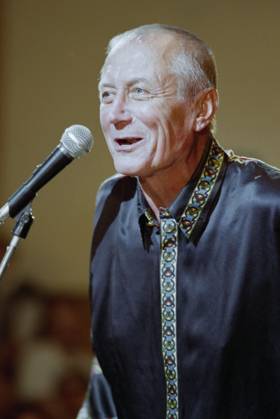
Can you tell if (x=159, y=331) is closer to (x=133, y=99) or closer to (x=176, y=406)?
(x=176, y=406)

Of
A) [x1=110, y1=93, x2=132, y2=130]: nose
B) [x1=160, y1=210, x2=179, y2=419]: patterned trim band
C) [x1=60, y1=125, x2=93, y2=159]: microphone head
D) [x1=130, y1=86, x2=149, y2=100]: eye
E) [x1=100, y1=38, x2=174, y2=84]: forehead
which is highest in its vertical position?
[x1=100, y1=38, x2=174, y2=84]: forehead

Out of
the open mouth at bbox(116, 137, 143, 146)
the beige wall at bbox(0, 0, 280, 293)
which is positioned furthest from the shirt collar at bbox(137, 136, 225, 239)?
the beige wall at bbox(0, 0, 280, 293)

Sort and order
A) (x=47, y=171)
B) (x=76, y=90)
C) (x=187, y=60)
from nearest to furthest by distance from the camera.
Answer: (x=47, y=171), (x=187, y=60), (x=76, y=90)

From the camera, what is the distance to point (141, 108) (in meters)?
1.13

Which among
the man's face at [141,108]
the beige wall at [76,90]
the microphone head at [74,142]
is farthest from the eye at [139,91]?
the beige wall at [76,90]

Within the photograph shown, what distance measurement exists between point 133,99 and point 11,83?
114 cm

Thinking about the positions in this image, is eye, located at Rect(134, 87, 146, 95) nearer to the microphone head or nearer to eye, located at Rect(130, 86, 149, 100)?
eye, located at Rect(130, 86, 149, 100)

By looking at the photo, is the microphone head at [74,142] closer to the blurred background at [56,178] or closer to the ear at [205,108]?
the ear at [205,108]

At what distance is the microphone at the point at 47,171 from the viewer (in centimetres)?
103

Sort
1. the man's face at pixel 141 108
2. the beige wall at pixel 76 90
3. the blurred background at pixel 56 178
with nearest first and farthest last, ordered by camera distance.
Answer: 1. the man's face at pixel 141 108
2. the beige wall at pixel 76 90
3. the blurred background at pixel 56 178

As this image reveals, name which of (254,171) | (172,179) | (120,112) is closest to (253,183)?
(254,171)

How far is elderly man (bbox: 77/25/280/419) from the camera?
44.9 inches

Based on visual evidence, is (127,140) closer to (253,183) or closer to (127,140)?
(127,140)

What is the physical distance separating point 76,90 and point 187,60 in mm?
1060
